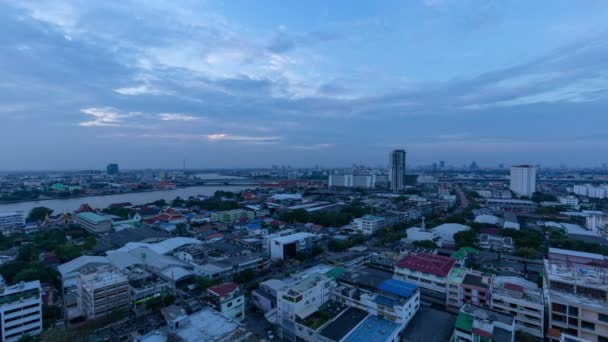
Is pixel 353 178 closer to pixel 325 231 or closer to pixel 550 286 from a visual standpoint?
pixel 325 231

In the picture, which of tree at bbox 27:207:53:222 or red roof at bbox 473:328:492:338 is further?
tree at bbox 27:207:53:222

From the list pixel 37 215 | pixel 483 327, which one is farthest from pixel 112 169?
pixel 483 327

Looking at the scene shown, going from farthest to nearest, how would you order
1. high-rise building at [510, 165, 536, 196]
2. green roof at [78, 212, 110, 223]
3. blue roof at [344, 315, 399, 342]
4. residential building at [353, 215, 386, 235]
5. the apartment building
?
high-rise building at [510, 165, 536, 196] < green roof at [78, 212, 110, 223] < residential building at [353, 215, 386, 235] < the apartment building < blue roof at [344, 315, 399, 342]

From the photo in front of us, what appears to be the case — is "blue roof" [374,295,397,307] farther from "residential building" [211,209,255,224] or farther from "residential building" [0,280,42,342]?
"residential building" [211,209,255,224]

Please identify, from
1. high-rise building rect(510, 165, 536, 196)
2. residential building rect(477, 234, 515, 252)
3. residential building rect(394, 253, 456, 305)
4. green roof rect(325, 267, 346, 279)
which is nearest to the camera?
residential building rect(394, 253, 456, 305)

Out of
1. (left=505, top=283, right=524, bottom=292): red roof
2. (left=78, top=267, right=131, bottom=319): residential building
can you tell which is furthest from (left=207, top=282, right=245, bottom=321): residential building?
(left=505, top=283, right=524, bottom=292): red roof

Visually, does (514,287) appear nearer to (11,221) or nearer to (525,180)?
(11,221)

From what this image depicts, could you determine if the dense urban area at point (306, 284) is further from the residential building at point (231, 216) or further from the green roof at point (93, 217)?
the residential building at point (231, 216)
